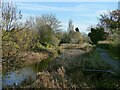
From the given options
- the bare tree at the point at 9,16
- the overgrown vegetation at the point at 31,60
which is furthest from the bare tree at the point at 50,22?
the bare tree at the point at 9,16

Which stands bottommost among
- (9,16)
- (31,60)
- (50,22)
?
(31,60)

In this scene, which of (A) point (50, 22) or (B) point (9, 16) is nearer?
(B) point (9, 16)

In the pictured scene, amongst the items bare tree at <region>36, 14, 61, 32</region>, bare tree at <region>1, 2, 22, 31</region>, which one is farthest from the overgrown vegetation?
bare tree at <region>36, 14, 61, 32</region>

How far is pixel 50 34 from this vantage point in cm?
1833

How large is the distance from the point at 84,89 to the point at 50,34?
13.0 meters

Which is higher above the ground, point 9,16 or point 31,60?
point 9,16

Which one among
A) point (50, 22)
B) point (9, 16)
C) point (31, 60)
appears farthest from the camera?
point (50, 22)

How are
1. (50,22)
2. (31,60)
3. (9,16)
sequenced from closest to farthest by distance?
(9,16), (31,60), (50,22)

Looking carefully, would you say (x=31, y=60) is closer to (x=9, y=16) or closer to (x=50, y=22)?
(x=9, y=16)

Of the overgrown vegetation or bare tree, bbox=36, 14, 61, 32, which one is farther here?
bare tree, bbox=36, 14, 61, 32

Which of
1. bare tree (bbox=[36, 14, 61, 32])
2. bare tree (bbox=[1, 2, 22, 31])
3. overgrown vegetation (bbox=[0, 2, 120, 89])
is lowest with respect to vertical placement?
overgrown vegetation (bbox=[0, 2, 120, 89])

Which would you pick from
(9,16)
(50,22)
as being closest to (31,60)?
(9,16)

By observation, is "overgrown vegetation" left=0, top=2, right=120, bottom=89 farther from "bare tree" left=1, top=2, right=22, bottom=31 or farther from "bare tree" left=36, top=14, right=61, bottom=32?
"bare tree" left=36, top=14, right=61, bottom=32

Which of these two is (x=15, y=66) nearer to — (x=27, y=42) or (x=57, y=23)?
(x=27, y=42)
